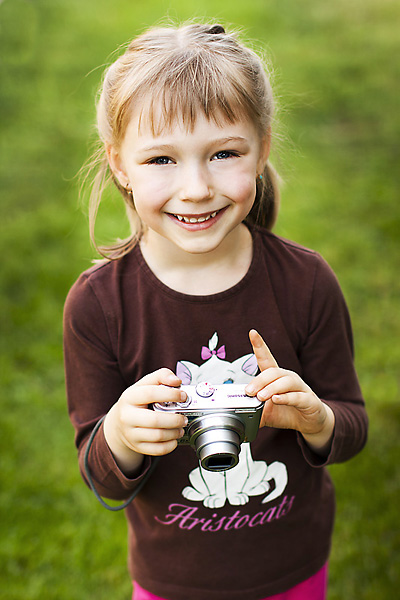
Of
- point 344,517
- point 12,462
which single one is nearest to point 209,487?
point 344,517

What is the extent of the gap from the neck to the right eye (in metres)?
0.22

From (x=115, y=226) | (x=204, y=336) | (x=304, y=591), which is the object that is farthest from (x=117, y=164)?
(x=115, y=226)

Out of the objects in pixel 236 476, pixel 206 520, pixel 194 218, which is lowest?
pixel 206 520

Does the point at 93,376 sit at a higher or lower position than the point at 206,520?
higher

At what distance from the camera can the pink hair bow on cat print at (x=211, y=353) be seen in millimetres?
1464

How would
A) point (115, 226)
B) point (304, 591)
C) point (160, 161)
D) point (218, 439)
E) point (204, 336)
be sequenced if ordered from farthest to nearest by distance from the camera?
point (115, 226) → point (304, 591) → point (204, 336) → point (160, 161) → point (218, 439)

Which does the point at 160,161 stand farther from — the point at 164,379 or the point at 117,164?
the point at 164,379

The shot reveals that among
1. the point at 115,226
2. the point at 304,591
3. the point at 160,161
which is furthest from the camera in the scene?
the point at 115,226

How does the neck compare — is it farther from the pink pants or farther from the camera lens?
the pink pants

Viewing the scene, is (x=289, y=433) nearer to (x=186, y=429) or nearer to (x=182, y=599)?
(x=186, y=429)

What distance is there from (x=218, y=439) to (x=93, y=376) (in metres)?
0.38

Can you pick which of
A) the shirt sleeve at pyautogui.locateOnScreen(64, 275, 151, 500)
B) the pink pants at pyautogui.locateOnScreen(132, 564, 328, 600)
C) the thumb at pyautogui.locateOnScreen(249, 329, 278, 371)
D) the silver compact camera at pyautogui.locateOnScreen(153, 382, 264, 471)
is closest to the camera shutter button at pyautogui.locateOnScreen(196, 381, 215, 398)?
the silver compact camera at pyautogui.locateOnScreen(153, 382, 264, 471)

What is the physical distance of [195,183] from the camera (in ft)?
4.27

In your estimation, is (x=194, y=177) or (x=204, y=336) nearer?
(x=194, y=177)
